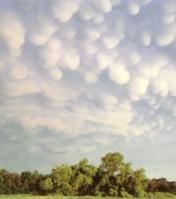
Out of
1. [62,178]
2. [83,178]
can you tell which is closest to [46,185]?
[62,178]

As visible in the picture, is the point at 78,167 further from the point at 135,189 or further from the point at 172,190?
the point at 172,190

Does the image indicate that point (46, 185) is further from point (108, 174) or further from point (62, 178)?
point (108, 174)

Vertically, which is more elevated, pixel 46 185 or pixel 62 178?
pixel 62 178

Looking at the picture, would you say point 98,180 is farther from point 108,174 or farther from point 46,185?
point 46,185

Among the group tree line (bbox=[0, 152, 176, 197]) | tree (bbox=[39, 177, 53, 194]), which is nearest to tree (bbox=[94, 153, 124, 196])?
tree line (bbox=[0, 152, 176, 197])

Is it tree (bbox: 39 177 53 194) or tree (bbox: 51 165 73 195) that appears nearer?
tree (bbox: 51 165 73 195)

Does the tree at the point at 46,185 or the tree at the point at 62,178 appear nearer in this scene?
the tree at the point at 62,178

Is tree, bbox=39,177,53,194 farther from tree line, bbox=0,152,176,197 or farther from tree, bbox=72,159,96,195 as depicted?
tree, bbox=72,159,96,195

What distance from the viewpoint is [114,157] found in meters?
112

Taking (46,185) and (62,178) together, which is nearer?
(62,178)

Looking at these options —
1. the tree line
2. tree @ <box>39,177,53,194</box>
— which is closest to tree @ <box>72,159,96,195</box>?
the tree line

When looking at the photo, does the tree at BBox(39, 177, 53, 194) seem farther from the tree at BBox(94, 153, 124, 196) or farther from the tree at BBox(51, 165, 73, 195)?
the tree at BBox(94, 153, 124, 196)

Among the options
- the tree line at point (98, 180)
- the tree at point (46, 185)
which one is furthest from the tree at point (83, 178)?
the tree at point (46, 185)

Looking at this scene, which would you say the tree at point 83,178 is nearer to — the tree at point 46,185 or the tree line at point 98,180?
the tree line at point 98,180
